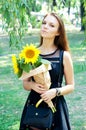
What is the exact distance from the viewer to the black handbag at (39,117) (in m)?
2.43

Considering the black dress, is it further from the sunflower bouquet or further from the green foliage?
the green foliage

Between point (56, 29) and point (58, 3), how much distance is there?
6.24ft

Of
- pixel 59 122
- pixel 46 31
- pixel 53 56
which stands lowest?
pixel 59 122

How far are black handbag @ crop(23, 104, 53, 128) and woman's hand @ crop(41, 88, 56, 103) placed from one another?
81 millimetres

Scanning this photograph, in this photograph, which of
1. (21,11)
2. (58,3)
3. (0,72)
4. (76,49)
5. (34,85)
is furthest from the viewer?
(76,49)

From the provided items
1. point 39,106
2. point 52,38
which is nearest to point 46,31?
point 52,38

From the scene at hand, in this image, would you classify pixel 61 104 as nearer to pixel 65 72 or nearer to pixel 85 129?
pixel 65 72

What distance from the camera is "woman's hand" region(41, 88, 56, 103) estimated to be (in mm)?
2420

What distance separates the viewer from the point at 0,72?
30.4ft

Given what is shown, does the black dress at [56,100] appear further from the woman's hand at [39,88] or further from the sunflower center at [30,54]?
the sunflower center at [30,54]

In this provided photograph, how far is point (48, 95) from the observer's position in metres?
2.42

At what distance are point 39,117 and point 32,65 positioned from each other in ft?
1.25

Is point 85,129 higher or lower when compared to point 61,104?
lower

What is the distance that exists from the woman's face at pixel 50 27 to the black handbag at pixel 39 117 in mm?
539
